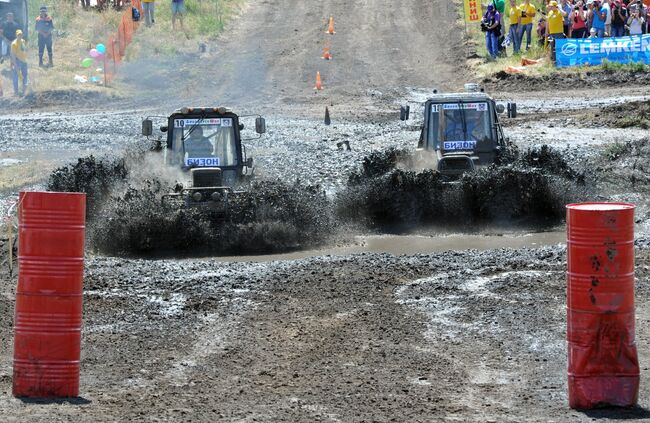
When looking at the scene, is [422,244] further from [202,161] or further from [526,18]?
[526,18]

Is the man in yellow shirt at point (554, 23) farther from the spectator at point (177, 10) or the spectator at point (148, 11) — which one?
the spectator at point (148, 11)

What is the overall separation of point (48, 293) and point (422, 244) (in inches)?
402

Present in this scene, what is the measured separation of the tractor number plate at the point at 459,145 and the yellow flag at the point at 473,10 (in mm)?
20591

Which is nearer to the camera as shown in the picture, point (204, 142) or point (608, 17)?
point (204, 142)

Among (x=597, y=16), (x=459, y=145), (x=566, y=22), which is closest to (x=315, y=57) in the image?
(x=566, y=22)

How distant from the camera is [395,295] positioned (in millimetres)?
12820

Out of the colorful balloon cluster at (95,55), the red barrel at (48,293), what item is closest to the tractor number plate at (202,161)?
the red barrel at (48,293)

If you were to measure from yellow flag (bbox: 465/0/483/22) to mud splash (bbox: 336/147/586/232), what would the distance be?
21248 millimetres

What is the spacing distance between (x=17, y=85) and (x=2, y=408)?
97.9 ft

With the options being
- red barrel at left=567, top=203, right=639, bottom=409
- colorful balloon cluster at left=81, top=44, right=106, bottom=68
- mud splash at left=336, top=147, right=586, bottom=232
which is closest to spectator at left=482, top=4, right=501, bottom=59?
colorful balloon cluster at left=81, top=44, right=106, bottom=68

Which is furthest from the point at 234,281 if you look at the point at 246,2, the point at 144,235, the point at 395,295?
the point at 246,2

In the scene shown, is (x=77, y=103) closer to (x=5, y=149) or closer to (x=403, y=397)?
(x=5, y=149)

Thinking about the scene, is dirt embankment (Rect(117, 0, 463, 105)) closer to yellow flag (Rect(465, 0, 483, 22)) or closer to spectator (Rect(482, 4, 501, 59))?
yellow flag (Rect(465, 0, 483, 22))

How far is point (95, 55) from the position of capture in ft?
129
